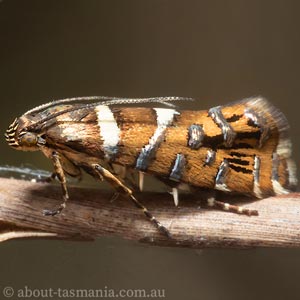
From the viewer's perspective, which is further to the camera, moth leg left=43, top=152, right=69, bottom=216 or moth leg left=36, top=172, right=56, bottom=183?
moth leg left=36, top=172, right=56, bottom=183

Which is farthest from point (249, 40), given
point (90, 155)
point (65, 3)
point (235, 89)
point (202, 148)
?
point (90, 155)

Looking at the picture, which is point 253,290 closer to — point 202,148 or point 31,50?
point 202,148

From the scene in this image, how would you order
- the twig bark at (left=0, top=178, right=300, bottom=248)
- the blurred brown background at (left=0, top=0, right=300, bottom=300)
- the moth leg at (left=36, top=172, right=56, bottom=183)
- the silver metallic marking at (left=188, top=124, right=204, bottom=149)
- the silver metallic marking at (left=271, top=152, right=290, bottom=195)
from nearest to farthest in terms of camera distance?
the twig bark at (left=0, top=178, right=300, bottom=248) < the silver metallic marking at (left=188, top=124, right=204, bottom=149) < the silver metallic marking at (left=271, top=152, right=290, bottom=195) < the moth leg at (left=36, top=172, right=56, bottom=183) < the blurred brown background at (left=0, top=0, right=300, bottom=300)

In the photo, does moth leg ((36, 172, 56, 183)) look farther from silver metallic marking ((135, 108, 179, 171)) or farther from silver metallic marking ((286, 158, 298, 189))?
silver metallic marking ((286, 158, 298, 189))

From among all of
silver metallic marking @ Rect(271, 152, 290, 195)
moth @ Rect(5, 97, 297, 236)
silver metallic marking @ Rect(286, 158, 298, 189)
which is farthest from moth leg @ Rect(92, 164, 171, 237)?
silver metallic marking @ Rect(286, 158, 298, 189)

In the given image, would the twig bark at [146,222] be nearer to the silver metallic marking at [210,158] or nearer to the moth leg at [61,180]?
the moth leg at [61,180]

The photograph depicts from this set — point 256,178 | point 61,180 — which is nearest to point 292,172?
point 256,178

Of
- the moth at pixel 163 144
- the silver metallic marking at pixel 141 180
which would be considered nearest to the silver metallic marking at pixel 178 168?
the moth at pixel 163 144
